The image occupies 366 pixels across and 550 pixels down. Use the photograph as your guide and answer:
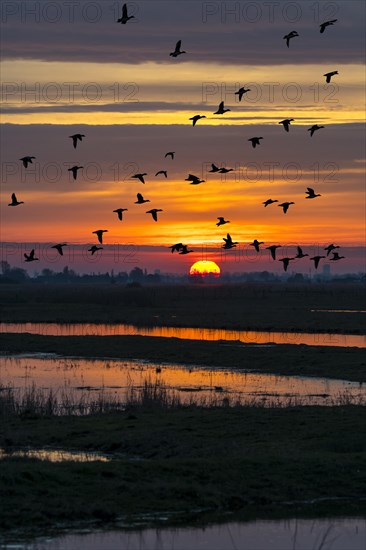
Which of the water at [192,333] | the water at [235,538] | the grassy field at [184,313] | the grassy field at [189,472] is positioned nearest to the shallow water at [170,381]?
the grassy field at [189,472]

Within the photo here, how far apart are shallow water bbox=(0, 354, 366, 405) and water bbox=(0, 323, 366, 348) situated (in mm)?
15466

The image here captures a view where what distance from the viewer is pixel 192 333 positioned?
264 ft

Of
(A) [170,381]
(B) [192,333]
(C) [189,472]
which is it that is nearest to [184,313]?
(B) [192,333]

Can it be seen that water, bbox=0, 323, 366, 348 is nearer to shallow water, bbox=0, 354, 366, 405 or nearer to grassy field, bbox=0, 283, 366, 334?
grassy field, bbox=0, 283, 366, 334

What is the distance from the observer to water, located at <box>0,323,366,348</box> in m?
71.3

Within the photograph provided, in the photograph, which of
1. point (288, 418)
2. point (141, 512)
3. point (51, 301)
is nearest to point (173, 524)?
point (141, 512)

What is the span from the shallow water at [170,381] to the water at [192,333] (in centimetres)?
1547

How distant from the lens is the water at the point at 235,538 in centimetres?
2058

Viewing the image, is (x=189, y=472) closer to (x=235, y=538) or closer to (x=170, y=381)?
(x=235, y=538)

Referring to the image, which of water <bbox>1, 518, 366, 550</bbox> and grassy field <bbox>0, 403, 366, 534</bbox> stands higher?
grassy field <bbox>0, 403, 366, 534</bbox>

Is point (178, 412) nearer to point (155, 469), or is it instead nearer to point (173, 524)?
point (155, 469)

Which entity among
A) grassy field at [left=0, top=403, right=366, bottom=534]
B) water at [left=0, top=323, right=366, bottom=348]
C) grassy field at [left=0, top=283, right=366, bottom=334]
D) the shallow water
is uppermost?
grassy field at [left=0, top=283, right=366, bottom=334]

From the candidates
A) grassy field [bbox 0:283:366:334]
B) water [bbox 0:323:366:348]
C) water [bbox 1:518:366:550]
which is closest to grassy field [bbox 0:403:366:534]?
water [bbox 1:518:366:550]

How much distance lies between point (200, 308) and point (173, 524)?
96594 millimetres
